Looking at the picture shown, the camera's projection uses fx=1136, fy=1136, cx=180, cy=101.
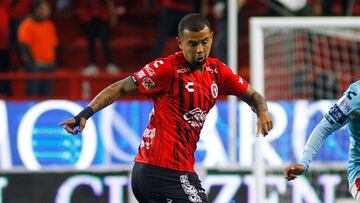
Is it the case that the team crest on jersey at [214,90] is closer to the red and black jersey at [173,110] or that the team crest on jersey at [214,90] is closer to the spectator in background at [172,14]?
the red and black jersey at [173,110]

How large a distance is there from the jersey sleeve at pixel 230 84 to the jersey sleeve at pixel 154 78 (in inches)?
16.6

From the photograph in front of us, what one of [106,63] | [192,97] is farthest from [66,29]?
[192,97]

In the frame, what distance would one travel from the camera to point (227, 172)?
403 inches

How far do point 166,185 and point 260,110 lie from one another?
0.82 m

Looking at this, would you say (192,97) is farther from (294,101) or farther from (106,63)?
(106,63)

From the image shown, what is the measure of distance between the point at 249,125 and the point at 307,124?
622 millimetres

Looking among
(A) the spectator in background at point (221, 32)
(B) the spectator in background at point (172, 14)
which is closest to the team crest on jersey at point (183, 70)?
(A) the spectator in background at point (221, 32)

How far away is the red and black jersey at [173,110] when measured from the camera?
712 centimetres

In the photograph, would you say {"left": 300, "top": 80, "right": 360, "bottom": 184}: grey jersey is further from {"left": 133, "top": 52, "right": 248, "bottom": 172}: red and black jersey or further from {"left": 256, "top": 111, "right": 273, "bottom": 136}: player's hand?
{"left": 133, "top": 52, "right": 248, "bottom": 172}: red and black jersey

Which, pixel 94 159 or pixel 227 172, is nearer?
pixel 227 172

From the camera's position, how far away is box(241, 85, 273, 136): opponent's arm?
7.21 meters

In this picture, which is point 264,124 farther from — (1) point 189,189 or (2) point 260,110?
(1) point 189,189

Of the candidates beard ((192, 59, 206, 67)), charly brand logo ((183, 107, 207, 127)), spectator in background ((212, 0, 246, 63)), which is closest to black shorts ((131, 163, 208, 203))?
charly brand logo ((183, 107, 207, 127))

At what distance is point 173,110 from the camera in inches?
280
